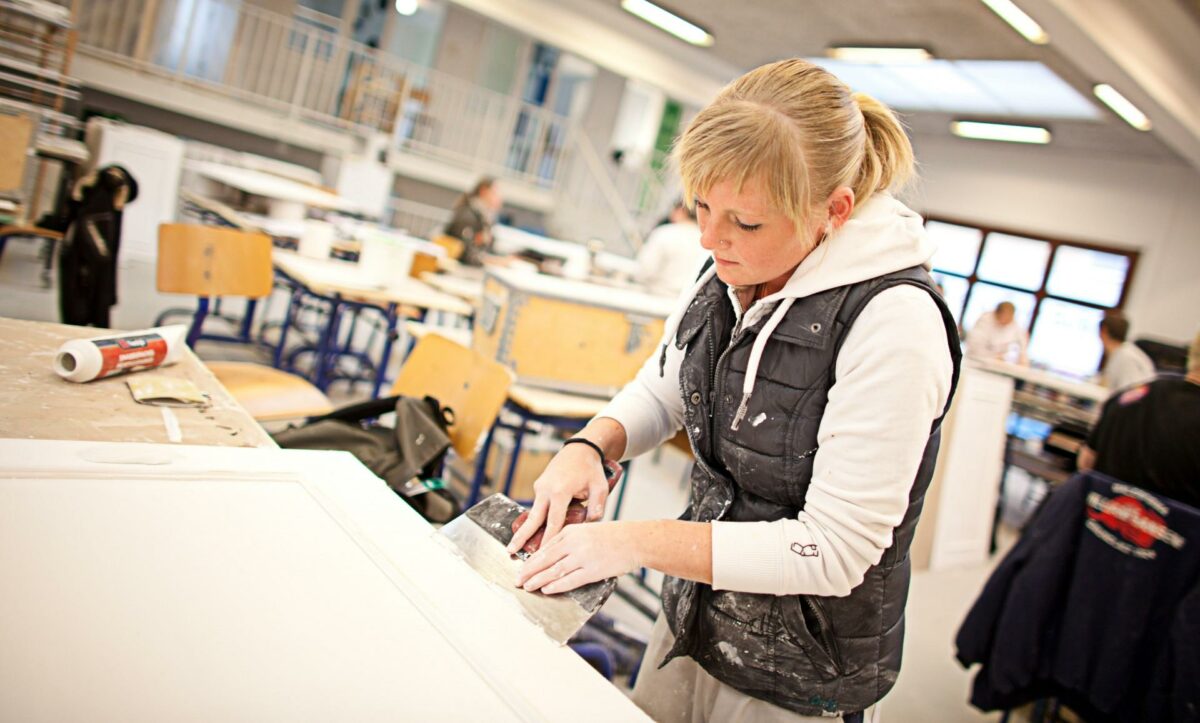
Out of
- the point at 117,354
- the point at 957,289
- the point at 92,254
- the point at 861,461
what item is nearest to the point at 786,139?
the point at 861,461

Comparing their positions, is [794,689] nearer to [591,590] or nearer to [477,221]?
[591,590]

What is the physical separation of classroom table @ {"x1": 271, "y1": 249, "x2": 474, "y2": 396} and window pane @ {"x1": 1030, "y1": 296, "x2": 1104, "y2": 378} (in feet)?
27.1

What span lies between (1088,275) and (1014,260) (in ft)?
3.26

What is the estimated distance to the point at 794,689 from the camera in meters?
1.03

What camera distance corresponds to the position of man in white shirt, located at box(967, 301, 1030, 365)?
7352mm

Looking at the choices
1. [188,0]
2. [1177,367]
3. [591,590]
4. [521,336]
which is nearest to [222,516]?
[591,590]

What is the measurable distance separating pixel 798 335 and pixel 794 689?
0.47 metres

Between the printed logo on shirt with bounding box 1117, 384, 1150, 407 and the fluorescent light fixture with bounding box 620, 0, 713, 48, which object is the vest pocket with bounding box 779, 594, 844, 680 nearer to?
the printed logo on shirt with bounding box 1117, 384, 1150, 407

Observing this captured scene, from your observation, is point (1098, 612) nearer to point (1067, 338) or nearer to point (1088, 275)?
point (1067, 338)

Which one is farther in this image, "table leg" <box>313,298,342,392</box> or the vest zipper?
"table leg" <box>313,298,342,392</box>

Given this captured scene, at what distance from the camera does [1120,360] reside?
5.47 meters

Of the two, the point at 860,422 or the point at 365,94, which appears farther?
the point at 365,94

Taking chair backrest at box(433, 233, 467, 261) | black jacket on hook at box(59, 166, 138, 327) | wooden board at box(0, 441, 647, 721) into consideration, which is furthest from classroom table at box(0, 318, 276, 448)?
chair backrest at box(433, 233, 467, 261)

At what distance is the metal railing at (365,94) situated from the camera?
8266mm
